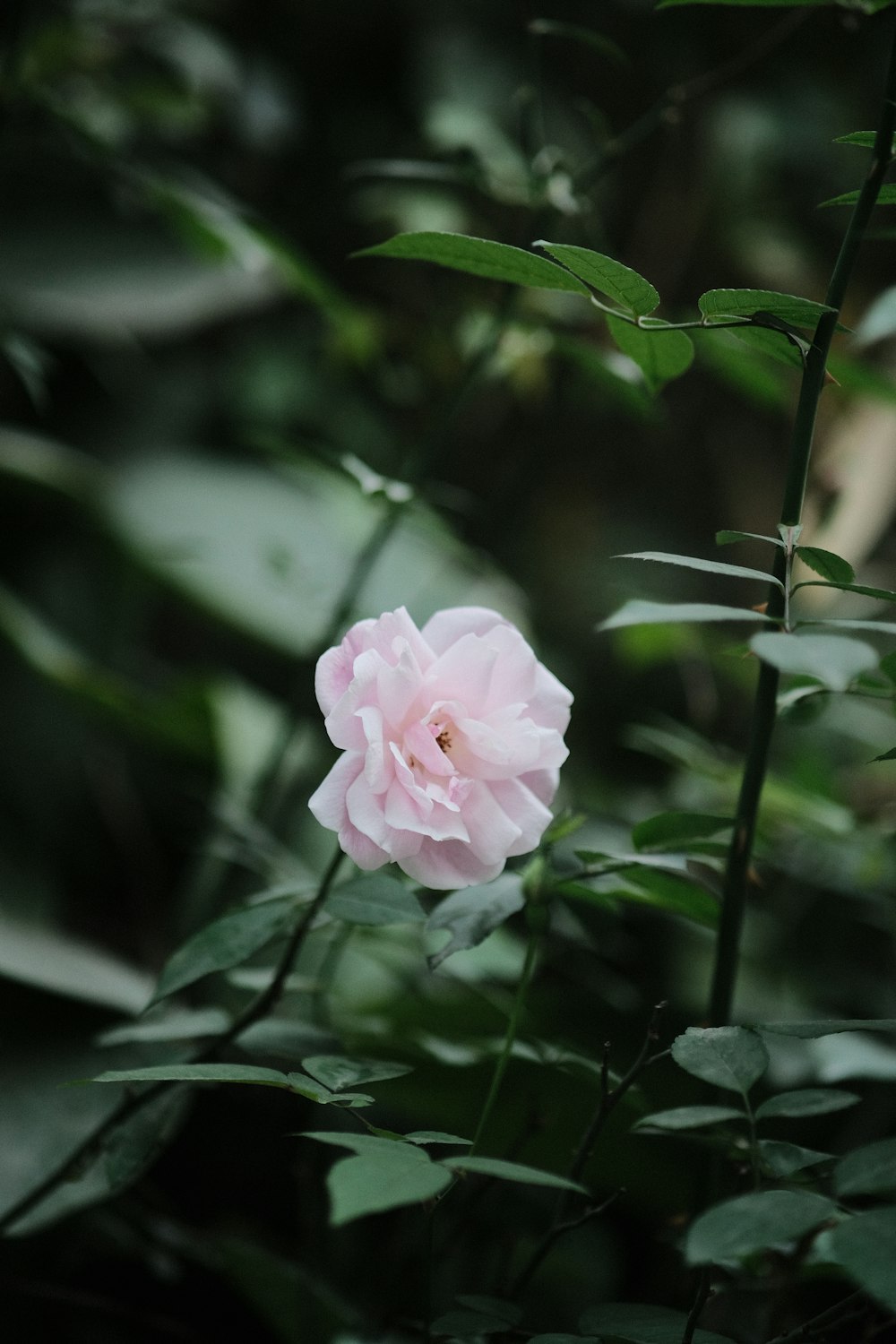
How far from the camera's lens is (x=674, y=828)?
438mm

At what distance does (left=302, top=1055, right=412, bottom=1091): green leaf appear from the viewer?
0.36 meters

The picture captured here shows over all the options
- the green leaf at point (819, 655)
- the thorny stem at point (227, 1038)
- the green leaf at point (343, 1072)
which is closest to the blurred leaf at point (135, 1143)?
the thorny stem at point (227, 1038)

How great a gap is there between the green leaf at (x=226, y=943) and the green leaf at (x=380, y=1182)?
16cm

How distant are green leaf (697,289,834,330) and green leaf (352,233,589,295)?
0.15ft

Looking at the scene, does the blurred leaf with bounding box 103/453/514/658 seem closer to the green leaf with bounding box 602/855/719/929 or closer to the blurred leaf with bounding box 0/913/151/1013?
the blurred leaf with bounding box 0/913/151/1013

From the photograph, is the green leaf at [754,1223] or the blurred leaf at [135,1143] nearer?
the green leaf at [754,1223]

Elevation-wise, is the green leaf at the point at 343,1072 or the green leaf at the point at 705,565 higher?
the green leaf at the point at 705,565

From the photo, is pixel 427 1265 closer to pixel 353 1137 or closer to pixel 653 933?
pixel 353 1137

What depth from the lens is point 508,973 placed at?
2.26ft

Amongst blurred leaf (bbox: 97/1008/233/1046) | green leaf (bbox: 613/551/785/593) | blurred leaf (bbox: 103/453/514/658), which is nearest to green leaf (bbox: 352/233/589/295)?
green leaf (bbox: 613/551/785/593)

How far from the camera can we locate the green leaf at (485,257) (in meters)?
0.39

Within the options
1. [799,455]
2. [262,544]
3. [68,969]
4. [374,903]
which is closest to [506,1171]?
[374,903]

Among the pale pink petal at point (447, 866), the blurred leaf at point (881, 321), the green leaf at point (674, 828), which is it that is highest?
the blurred leaf at point (881, 321)

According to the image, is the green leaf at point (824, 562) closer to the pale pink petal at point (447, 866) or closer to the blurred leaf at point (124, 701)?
the pale pink petal at point (447, 866)
